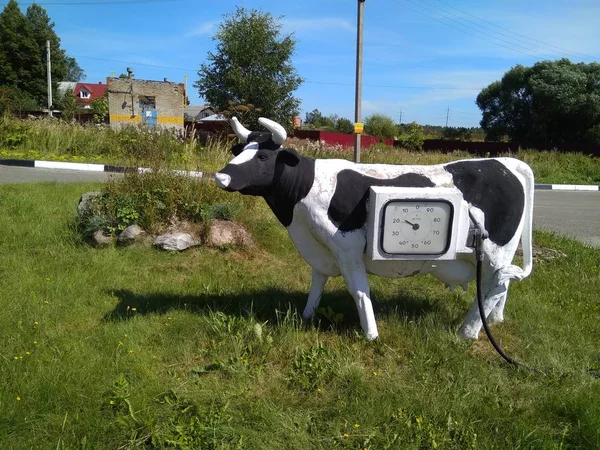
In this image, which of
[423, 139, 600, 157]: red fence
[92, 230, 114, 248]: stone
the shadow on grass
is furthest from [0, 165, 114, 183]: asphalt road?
[423, 139, 600, 157]: red fence

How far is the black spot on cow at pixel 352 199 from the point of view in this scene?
3.37 meters

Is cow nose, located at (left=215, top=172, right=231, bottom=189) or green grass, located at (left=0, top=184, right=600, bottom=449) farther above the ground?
cow nose, located at (left=215, top=172, right=231, bottom=189)

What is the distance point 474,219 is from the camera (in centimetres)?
336

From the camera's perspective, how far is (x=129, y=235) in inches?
234

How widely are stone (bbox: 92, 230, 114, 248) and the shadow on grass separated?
1.56m

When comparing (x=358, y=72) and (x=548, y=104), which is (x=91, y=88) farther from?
(x=358, y=72)

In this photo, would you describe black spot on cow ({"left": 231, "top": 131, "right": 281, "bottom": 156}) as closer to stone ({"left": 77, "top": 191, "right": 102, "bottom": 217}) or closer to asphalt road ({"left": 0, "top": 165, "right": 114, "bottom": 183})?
stone ({"left": 77, "top": 191, "right": 102, "bottom": 217})

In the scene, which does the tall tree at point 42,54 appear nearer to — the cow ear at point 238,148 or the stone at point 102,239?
the stone at point 102,239

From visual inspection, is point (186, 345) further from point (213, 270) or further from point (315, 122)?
point (315, 122)

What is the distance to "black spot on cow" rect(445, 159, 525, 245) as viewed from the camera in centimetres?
344

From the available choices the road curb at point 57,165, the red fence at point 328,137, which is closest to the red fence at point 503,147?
the red fence at point 328,137

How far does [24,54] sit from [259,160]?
4726 centimetres

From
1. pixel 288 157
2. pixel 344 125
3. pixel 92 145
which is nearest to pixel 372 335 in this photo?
pixel 288 157

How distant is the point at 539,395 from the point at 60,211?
640 centimetres
